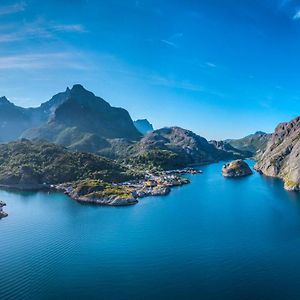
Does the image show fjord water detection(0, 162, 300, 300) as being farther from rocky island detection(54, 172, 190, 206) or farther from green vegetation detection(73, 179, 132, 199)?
green vegetation detection(73, 179, 132, 199)

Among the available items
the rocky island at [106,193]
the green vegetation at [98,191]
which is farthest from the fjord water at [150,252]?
the green vegetation at [98,191]

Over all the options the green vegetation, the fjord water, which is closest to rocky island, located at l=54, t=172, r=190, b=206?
the green vegetation

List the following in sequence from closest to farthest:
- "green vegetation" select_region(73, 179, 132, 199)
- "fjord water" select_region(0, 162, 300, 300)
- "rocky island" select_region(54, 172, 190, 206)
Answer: "fjord water" select_region(0, 162, 300, 300), "rocky island" select_region(54, 172, 190, 206), "green vegetation" select_region(73, 179, 132, 199)

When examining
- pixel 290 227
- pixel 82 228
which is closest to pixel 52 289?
pixel 82 228

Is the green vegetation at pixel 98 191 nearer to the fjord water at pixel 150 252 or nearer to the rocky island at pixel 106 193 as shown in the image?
the rocky island at pixel 106 193

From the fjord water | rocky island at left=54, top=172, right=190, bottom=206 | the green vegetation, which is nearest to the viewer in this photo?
the fjord water

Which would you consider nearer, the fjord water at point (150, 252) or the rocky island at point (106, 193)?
the fjord water at point (150, 252)

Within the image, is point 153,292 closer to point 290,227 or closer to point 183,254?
point 183,254

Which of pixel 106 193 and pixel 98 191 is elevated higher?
pixel 98 191

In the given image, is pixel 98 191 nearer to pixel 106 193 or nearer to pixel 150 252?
pixel 106 193

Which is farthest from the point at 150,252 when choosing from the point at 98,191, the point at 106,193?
the point at 98,191
